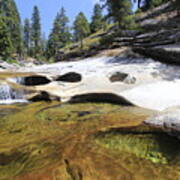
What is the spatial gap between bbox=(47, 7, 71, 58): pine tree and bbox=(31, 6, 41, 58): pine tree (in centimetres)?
1278

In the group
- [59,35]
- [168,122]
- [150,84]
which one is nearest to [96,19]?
[59,35]

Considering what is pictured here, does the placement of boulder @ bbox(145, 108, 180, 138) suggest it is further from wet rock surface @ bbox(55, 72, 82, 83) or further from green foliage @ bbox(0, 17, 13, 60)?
green foliage @ bbox(0, 17, 13, 60)

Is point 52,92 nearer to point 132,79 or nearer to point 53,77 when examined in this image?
point 53,77

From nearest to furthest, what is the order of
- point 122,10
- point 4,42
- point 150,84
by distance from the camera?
point 150,84 → point 122,10 → point 4,42

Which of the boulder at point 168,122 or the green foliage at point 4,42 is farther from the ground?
the green foliage at point 4,42

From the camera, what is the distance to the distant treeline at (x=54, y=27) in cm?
2252

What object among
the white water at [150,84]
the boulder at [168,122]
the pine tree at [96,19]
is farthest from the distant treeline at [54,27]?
the boulder at [168,122]

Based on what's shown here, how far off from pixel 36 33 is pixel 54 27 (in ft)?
53.1

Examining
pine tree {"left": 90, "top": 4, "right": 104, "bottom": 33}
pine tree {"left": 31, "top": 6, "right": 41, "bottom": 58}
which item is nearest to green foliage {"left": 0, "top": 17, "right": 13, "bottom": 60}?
pine tree {"left": 90, "top": 4, "right": 104, "bottom": 33}

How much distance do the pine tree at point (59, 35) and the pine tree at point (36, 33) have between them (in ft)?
41.9

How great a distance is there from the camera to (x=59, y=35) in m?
48.8

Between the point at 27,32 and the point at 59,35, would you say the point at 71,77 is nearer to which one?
the point at 59,35

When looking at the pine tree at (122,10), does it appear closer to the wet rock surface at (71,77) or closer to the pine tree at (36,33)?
the wet rock surface at (71,77)

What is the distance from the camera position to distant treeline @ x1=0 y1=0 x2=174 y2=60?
2252 centimetres
